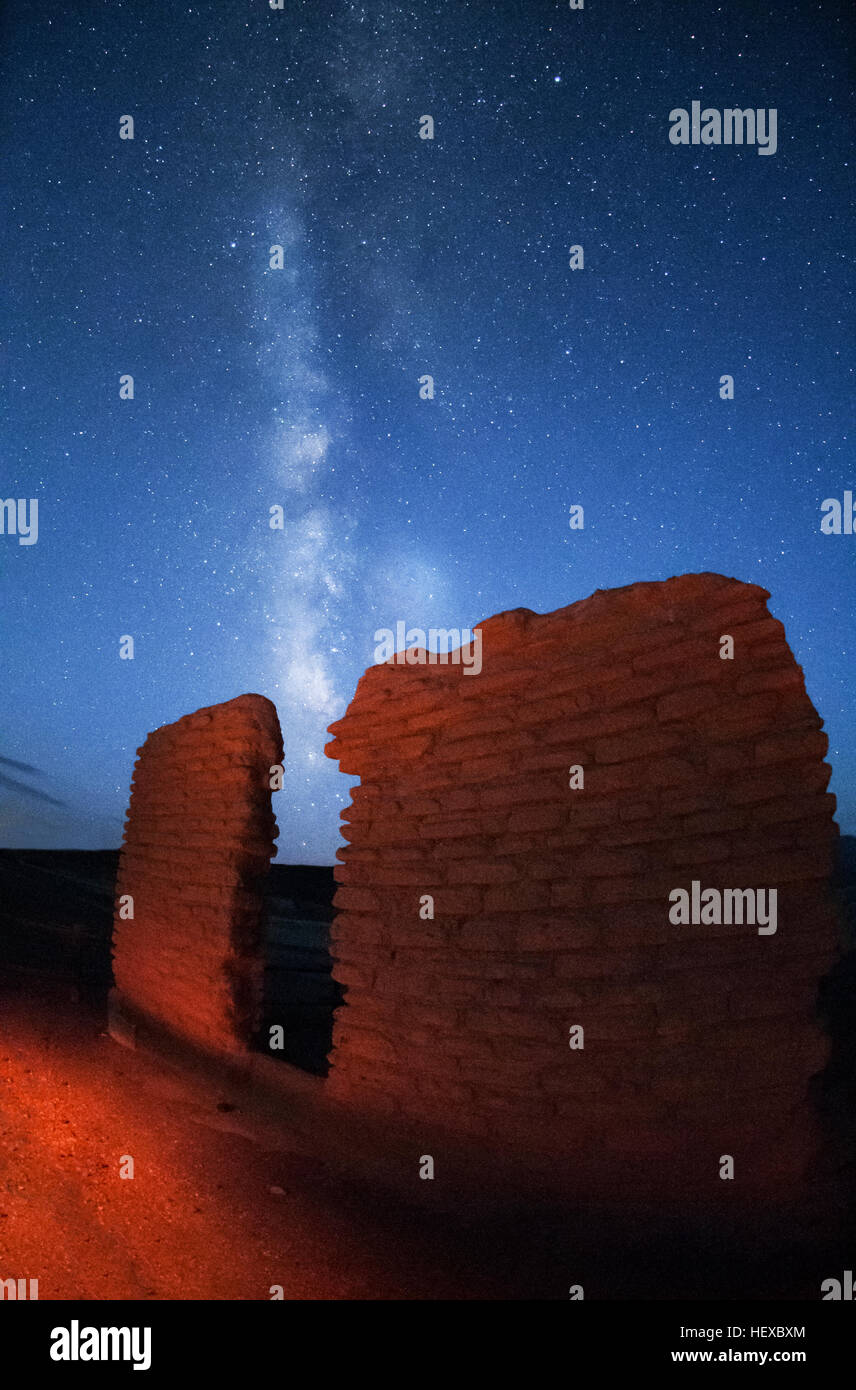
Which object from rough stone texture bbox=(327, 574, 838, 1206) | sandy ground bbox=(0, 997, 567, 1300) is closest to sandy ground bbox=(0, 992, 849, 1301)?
sandy ground bbox=(0, 997, 567, 1300)

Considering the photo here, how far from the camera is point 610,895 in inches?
124

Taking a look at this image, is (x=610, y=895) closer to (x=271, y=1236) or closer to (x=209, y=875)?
(x=271, y=1236)

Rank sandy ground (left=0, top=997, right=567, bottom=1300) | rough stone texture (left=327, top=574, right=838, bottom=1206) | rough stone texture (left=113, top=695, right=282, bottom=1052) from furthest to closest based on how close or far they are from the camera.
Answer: rough stone texture (left=113, top=695, right=282, bottom=1052), sandy ground (left=0, top=997, right=567, bottom=1300), rough stone texture (left=327, top=574, right=838, bottom=1206)

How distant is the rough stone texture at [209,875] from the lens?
5.57m

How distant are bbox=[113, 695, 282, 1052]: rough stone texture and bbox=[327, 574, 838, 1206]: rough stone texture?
1801 millimetres

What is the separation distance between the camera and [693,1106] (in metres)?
2.88

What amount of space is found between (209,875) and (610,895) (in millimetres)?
3979

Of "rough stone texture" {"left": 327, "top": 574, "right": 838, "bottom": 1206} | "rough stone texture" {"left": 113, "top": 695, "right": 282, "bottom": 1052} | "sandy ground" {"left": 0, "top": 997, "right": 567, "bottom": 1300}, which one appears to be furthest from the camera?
"rough stone texture" {"left": 113, "top": 695, "right": 282, "bottom": 1052}

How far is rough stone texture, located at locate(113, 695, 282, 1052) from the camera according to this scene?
5.57 m

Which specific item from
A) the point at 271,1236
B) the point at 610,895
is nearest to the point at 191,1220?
the point at 271,1236

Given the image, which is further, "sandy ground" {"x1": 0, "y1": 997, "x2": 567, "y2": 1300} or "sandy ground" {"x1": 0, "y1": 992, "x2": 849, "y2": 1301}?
"sandy ground" {"x1": 0, "y1": 997, "x2": 567, "y2": 1300}

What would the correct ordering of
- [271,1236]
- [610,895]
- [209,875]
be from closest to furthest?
1. [610,895]
2. [271,1236]
3. [209,875]

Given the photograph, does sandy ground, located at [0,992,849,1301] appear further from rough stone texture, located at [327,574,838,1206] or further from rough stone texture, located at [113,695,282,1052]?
rough stone texture, located at [113,695,282,1052]
